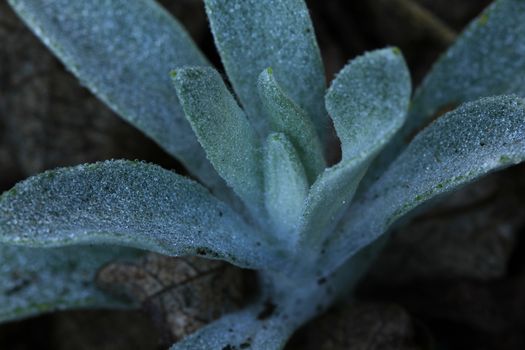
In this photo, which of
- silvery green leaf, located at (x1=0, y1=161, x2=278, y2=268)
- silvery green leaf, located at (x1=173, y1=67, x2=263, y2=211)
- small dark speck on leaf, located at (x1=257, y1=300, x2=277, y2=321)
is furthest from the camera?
small dark speck on leaf, located at (x1=257, y1=300, x2=277, y2=321)

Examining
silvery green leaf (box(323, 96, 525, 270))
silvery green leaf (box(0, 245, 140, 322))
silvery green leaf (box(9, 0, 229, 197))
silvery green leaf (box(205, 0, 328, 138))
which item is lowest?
silvery green leaf (box(323, 96, 525, 270))

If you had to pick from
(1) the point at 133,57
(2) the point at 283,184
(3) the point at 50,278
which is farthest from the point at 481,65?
(3) the point at 50,278

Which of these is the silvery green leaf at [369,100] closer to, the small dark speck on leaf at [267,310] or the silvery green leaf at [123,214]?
the silvery green leaf at [123,214]

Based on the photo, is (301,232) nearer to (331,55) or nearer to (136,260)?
(136,260)

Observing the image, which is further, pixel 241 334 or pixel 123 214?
pixel 241 334

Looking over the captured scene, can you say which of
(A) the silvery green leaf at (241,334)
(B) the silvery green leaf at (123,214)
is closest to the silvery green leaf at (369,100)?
(B) the silvery green leaf at (123,214)

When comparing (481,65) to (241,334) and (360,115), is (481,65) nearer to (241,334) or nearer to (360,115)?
(360,115)

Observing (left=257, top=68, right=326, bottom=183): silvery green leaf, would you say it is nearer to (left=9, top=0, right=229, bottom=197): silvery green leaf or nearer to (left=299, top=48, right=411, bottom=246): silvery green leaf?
(left=299, top=48, right=411, bottom=246): silvery green leaf

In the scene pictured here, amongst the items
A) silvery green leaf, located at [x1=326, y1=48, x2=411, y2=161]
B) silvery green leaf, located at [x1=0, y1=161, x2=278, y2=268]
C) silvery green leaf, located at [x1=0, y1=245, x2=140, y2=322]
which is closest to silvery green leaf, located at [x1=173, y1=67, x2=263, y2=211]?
silvery green leaf, located at [x1=0, y1=161, x2=278, y2=268]
